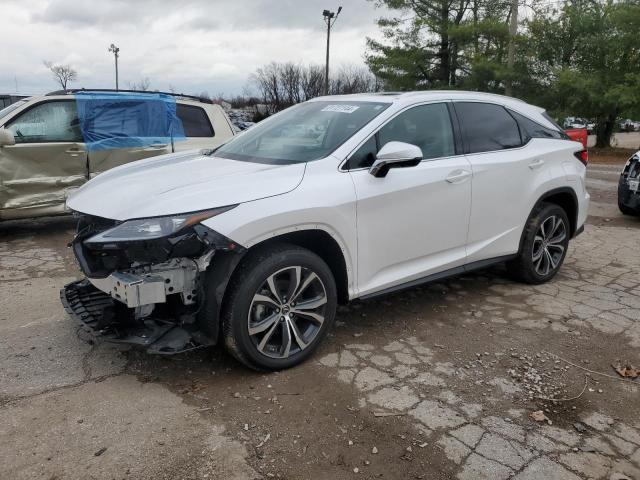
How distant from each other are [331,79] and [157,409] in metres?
42.6

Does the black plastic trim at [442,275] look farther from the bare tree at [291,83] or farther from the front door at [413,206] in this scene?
the bare tree at [291,83]

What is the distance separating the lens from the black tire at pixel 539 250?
15.4 feet

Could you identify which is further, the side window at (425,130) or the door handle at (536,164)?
the door handle at (536,164)

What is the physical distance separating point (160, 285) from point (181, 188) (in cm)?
A: 60

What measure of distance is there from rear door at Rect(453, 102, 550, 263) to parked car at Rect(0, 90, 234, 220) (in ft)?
15.7

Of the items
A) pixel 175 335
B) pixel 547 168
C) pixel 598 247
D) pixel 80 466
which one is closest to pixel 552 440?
pixel 175 335

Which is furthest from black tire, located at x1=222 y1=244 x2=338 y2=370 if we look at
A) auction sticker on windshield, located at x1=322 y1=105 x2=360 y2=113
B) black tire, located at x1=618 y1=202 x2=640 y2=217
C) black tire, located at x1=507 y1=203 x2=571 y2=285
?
black tire, located at x1=618 y1=202 x2=640 y2=217

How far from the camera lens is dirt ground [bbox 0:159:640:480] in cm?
248

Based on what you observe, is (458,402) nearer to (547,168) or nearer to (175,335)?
(175,335)

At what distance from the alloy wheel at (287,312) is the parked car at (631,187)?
253 inches

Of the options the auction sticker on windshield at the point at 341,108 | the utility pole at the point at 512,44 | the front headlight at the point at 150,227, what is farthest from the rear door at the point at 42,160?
the utility pole at the point at 512,44

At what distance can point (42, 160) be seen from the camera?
6.61m

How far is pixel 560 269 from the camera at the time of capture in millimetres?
5520

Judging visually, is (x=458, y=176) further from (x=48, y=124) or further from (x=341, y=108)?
(x=48, y=124)
